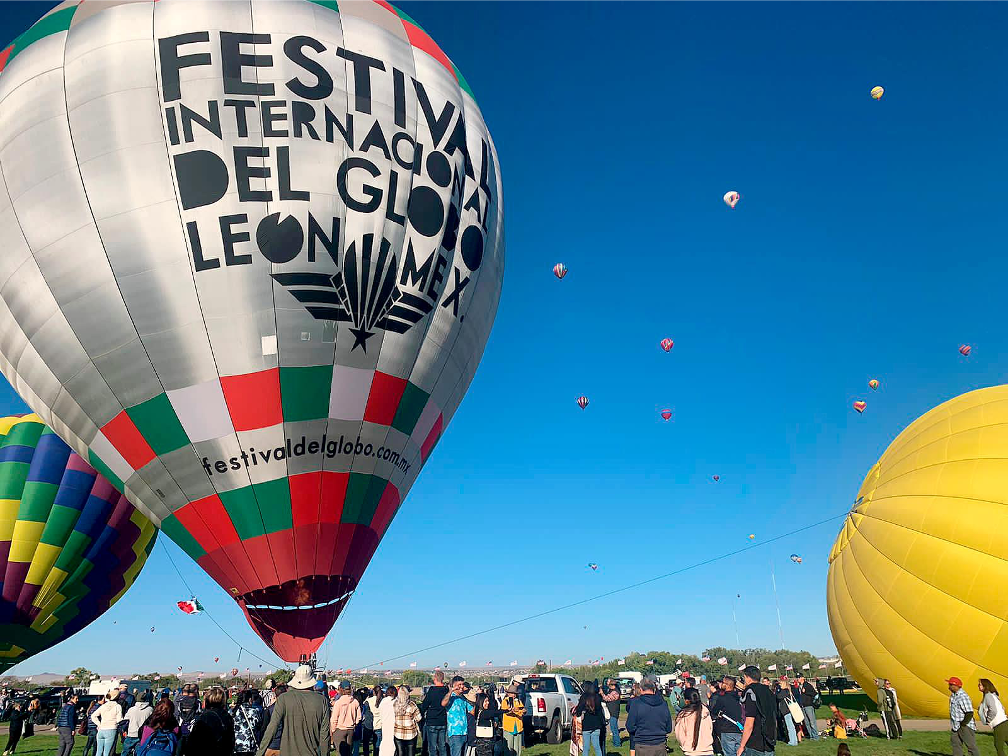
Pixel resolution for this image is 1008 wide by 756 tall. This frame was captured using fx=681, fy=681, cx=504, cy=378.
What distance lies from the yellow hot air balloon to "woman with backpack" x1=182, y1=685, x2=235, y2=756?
12762 mm

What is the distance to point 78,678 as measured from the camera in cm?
6931

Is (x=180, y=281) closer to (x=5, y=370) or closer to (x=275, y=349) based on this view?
(x=275, y=349)

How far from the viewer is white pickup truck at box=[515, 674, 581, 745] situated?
1455cm

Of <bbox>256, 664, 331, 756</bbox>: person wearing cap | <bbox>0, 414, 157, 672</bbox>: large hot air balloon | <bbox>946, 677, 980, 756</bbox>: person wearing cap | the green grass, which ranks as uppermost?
<bbox>0, 414, 157, 672</bbox>: large hot air balloon

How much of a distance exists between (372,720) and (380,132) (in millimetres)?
10377

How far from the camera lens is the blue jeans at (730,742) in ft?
28.3

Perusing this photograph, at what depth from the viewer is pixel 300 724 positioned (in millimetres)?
6332

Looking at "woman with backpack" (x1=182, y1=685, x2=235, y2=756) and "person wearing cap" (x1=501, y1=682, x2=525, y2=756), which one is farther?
"person wearing cap" (x1=501, y1=682, x2=525, y2=756)

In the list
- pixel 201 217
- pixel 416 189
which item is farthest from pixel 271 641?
pixel 416 189

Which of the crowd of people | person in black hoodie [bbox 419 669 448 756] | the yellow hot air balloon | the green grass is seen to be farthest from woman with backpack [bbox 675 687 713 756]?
the yellow hot air balloon

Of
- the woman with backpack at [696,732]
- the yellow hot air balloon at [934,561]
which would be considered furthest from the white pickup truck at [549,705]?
the woman with backpack at [696,732]

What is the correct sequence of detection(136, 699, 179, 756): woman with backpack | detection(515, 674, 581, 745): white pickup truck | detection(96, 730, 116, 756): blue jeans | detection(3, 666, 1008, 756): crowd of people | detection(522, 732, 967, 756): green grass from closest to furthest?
detection(136, 699, 179, 756): woman with backpack → detection(3, 666, 1008, 756): crowd of people → detection(96, 730, 116, 756): blue jeans → detection(522, 732, 967, 756): green grass → detection(515, 674, 581, 745): white pickup truck

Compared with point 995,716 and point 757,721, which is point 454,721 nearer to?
point 757,721

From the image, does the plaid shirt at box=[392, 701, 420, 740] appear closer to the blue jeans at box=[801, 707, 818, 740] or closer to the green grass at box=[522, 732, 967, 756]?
the green grass at box=[522, 732, 967, 756]
